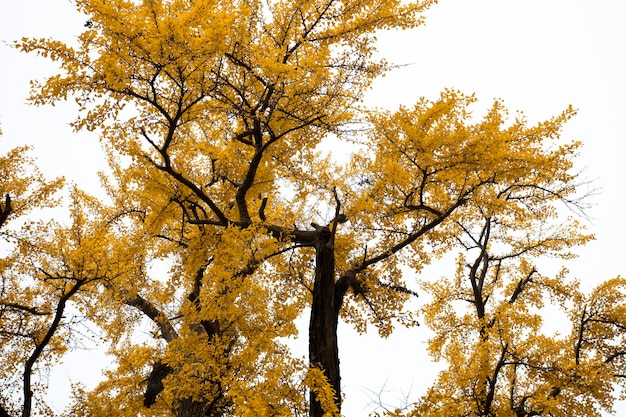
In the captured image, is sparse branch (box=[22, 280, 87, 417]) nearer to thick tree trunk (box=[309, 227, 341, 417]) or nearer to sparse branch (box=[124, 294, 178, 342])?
sparse branch (box=[124, 294, 178, 342])

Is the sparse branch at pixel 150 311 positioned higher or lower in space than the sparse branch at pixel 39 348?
higher

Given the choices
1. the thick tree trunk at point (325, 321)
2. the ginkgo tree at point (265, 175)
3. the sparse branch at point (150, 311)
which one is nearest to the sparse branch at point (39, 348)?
the ginkgo tree at point (265, 175)

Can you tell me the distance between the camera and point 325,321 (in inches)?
249

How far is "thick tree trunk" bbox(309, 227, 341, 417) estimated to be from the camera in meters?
6.07

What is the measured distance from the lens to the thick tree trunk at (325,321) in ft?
19.9

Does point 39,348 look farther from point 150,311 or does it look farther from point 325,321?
point 325,321

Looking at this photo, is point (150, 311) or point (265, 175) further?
point (150, 311)

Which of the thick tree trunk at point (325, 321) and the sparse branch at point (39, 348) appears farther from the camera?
the sparse branch at point (39, 348)

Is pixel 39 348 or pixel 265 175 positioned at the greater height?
pixel 265 175

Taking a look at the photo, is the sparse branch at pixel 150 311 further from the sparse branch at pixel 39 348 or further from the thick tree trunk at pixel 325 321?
the thick tree trunk at pixel 325 321

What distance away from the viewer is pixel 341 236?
7.66 metres

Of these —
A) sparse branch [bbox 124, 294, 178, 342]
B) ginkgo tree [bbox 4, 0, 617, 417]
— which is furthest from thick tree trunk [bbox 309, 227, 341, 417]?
sparse branch [bbox 124, 294, 178, 342]

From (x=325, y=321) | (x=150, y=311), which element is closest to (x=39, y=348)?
(x=150, y=311)

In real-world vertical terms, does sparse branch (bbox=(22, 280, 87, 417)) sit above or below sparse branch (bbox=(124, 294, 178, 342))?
below
